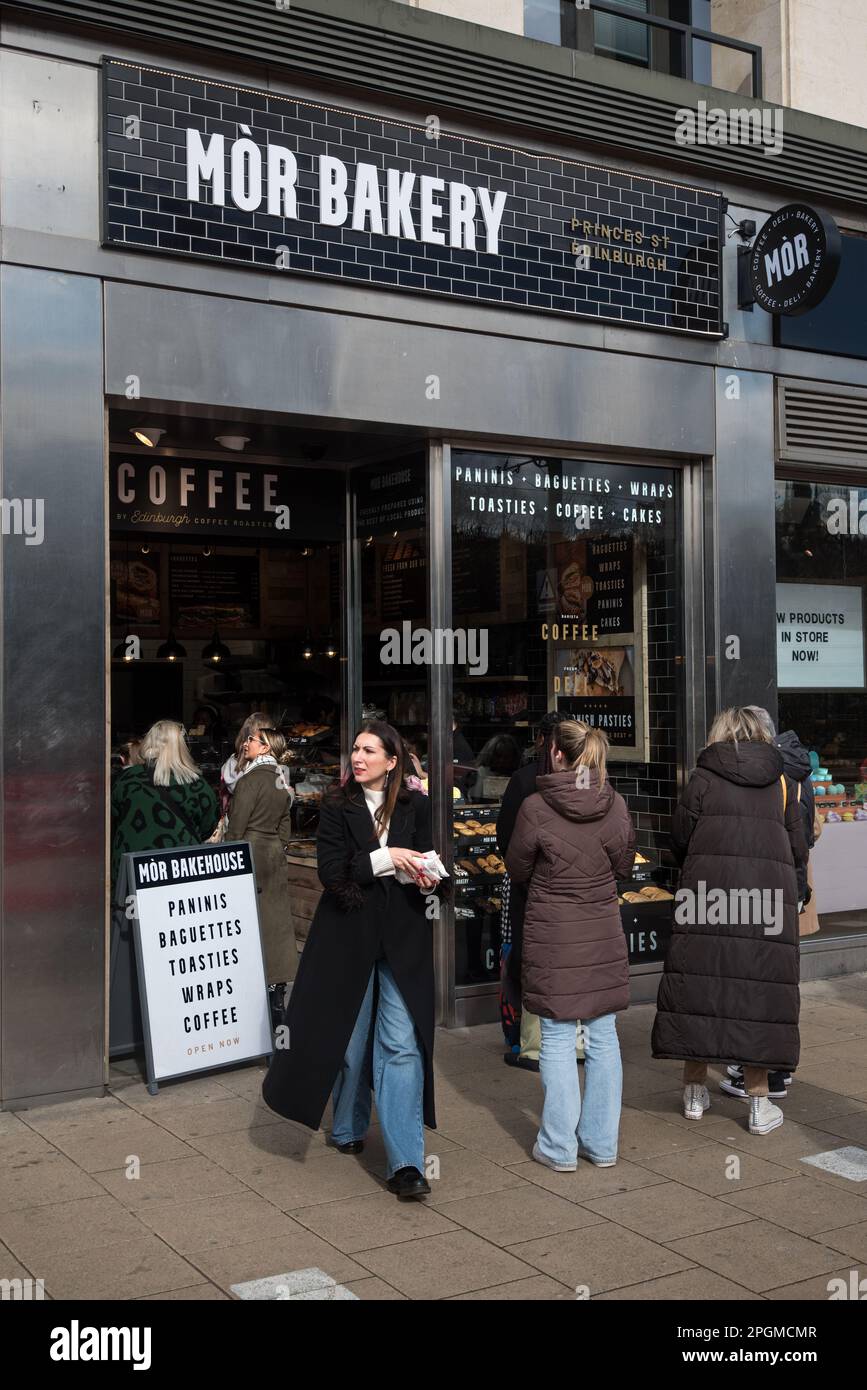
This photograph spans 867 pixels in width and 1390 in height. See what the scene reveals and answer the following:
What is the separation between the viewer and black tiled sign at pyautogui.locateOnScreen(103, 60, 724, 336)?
21.4ft

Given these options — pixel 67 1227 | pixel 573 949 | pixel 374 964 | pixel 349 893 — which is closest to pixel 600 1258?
pixel 573 949

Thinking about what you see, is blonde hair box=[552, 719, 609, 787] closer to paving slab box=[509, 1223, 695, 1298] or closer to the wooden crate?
paving slab box=[509, 1223, 695, 1298]

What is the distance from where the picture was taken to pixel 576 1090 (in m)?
5.31

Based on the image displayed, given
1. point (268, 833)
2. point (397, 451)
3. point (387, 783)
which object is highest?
point (397, 451)

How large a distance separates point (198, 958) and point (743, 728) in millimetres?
2876

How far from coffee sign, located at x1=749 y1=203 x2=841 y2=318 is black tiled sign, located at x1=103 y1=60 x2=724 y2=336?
31 cm

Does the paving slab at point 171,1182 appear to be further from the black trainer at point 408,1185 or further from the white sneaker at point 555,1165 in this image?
the white sneaker at point 555,1165

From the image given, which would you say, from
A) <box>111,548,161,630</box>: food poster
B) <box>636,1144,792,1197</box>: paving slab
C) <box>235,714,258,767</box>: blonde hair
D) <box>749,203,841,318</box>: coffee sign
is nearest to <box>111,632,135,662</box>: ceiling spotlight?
<box>111,548,161,630</box>: food poster

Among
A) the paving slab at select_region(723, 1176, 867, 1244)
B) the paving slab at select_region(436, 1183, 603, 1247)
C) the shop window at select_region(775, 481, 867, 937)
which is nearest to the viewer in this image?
the paving slab at select_region(436, 1183, 603, 1247)

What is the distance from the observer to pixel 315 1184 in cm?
511

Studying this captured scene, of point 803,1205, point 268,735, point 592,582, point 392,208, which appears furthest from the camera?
point 592,582

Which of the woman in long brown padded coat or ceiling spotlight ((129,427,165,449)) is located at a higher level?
ceiling spotlight ((129,427,165,449))

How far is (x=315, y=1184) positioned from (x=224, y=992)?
1.65 metres

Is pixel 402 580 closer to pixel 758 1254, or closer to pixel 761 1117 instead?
pixel 761 1117
